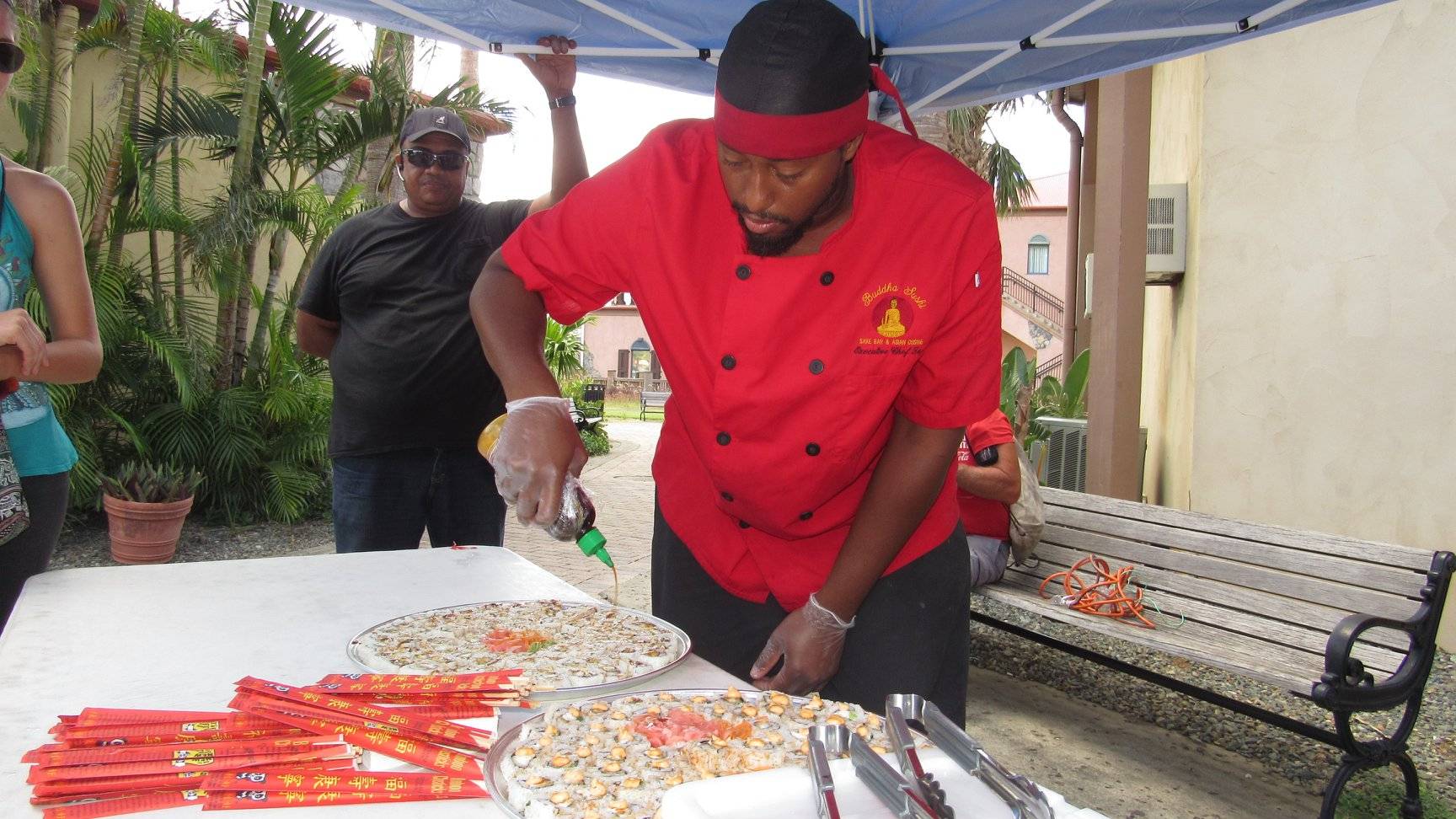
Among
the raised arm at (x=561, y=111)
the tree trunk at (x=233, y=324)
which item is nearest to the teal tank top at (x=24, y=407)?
the raised arm at (x=561, y=111)

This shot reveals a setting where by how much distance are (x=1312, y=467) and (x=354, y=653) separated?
16.3ft

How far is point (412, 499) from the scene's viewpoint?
10.3 ft

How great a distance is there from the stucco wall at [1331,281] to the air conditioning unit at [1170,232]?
0.28 meters

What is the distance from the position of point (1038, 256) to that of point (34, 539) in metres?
28.8

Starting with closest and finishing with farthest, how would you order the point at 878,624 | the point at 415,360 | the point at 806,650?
the point at 806,650 < the point at 878,624 < the point at 415,360

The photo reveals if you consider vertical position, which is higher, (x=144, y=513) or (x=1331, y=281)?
(x=1331, y=281)

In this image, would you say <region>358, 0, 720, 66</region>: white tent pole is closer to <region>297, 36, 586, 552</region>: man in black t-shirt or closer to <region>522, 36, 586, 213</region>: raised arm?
<region>522, 36, 586, 213</region>: raised arm

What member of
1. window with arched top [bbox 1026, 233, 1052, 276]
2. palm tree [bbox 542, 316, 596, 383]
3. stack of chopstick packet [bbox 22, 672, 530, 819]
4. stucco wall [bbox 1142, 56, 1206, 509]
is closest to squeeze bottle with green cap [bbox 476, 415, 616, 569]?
stack of chopstick packet [bbox 22, 672, 530, 819]

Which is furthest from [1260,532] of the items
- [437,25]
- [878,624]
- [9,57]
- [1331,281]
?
[9,57]

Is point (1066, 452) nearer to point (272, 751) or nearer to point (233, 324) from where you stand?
point (233, 324)

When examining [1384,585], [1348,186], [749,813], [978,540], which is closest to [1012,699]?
[978,540]

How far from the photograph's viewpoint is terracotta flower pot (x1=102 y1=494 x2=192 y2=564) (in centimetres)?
598

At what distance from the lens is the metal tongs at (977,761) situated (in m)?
0.80

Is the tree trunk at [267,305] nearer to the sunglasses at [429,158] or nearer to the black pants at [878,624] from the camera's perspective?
the sunglasses at [429,158]
